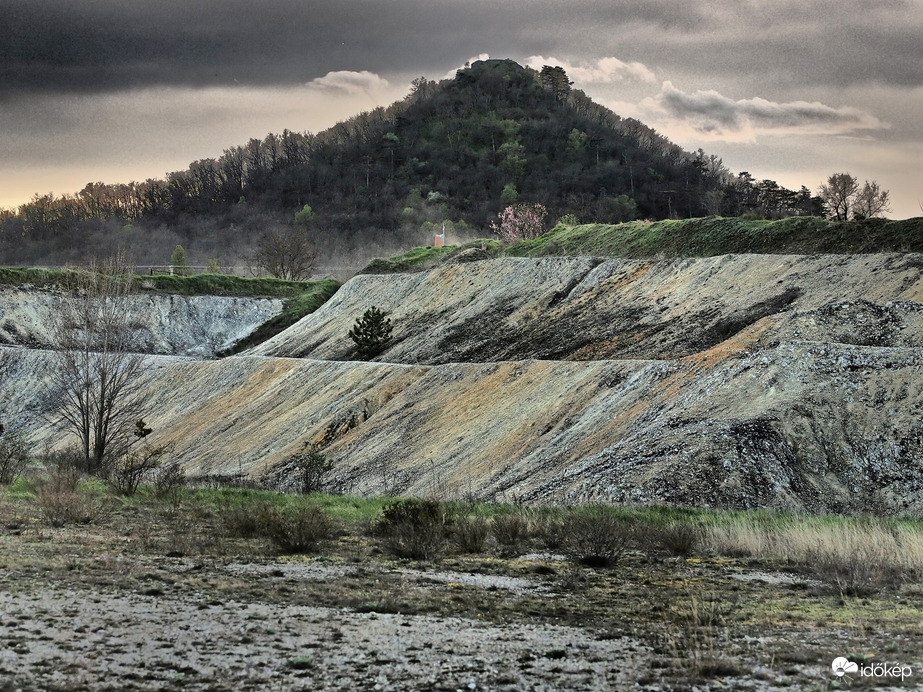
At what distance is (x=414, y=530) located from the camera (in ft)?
55.7

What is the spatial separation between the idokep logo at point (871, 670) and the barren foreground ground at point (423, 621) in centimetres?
11

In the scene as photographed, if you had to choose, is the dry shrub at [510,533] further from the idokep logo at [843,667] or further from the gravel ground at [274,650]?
the idokep logo at [843,667]

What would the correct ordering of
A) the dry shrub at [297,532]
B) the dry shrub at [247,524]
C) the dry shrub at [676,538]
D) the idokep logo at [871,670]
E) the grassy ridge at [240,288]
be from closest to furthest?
the idokep logo at [871,670] < the dry shrub at [297,532] < the dry shrub at [676,538] < the dry shrub at [247,524] < the grassy ridge at [240,288]

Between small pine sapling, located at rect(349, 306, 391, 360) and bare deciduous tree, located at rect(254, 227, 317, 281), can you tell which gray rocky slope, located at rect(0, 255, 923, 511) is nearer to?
small pine sapling, located at rect(349, 306, 391, 360)

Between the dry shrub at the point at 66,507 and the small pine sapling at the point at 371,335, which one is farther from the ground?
the small pine sapling at the point at 371,335

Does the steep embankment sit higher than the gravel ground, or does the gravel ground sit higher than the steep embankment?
the steep embankment

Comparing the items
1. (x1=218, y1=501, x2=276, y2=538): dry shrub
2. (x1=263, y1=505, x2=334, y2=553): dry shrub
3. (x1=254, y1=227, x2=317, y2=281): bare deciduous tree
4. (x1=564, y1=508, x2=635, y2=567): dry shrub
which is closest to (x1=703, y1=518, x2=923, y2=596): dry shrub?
(x1=564, y1=508, x2=635, y2=567): dry shrub

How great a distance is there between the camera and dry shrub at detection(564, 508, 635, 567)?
15336 mm

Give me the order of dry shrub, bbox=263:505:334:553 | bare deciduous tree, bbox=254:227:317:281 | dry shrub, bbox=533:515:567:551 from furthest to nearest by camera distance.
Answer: bare deciduous tree, bbox=254:227:317:281, dry shrub, bbox=533:515:567:551, dry shrub, bbox=263:505:334:553

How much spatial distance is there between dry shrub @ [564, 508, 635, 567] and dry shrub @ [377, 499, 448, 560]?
2081 mm

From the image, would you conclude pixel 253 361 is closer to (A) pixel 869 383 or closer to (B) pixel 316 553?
(A) pixel 869 383

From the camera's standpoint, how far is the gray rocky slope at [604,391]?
23344 millimetres

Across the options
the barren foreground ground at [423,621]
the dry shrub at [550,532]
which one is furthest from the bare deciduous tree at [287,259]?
the barren foreground ground at [423,621]

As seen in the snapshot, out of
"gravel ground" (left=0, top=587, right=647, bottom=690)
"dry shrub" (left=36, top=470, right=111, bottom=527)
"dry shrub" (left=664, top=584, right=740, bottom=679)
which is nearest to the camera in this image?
"gravel ground" (left=0, top=587, right=647, bottom=690)
